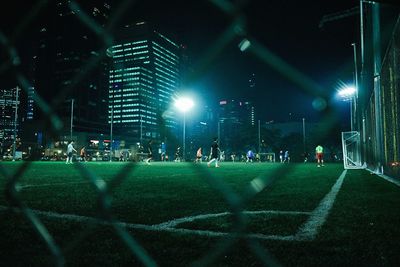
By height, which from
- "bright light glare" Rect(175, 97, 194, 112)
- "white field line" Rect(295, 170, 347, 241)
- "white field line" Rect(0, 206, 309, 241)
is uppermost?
"bright light glare" Rect(175, 97, 194, 112)

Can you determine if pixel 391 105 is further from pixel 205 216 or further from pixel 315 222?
pixel 205 216

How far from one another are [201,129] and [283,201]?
71344 mm

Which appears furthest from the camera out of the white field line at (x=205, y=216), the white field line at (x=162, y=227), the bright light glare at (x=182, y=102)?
the white field line at (x=205, y=216)

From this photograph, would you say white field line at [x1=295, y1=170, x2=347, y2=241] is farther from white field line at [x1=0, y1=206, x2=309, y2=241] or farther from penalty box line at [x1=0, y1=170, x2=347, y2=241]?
white field line at [x1=0, y1=206, x2=309, y2=241]

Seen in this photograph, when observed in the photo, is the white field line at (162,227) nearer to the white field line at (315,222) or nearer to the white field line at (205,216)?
the white field line at (205,216)

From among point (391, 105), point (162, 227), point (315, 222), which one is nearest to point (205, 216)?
point (162, 227)

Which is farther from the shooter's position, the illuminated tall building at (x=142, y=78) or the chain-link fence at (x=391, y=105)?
the chain-link fence at (x=391, y=105)

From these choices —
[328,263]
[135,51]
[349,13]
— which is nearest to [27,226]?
[135,51]

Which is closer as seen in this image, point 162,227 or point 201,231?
point 201,231

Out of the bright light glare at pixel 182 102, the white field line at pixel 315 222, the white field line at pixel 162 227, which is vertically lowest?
the white field line at pixel 315 222

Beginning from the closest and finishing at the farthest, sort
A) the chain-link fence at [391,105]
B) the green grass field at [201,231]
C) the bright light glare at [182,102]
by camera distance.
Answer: the bright light glare at [182,102], the green grass field at [201,231], the chain-link fence at [391,105]

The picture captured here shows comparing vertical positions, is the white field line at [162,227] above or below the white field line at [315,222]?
above


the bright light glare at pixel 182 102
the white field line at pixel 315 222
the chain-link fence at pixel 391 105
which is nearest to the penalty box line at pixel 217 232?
the white field line at pixel 315 222

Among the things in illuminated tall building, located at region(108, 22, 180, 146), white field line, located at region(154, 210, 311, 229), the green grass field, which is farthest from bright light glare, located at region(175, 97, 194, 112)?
white field line, located at region(154, 210, 311, 229)
